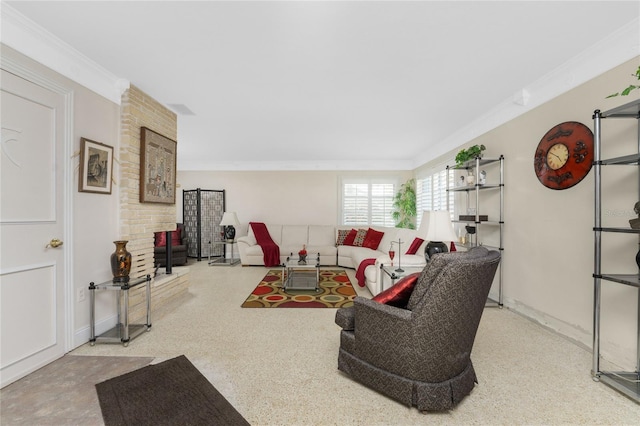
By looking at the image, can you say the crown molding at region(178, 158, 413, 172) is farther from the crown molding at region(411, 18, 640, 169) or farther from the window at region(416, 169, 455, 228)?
the crown molding at region(411, 18, 640, 169)

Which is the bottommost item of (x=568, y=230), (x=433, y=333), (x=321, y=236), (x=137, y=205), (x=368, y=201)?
(x=433, y=333)

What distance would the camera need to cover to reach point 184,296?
4340 millimetres

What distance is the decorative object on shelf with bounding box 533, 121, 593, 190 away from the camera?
8.81 ft

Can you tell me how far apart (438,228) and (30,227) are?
3567mm

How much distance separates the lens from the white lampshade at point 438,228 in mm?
3010

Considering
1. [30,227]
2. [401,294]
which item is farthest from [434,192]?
[30,227]

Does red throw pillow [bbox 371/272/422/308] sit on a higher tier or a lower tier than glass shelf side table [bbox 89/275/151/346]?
higher

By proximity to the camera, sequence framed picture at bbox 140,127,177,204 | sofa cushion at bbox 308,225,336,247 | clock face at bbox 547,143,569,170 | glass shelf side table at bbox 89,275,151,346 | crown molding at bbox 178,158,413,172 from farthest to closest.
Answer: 1. crown molding at bbox 178,158,413,172
2. sofa cushion at bbox 308,225,336,247
3. framed picture at bbox 140,127,177,204
4. clock face at bbox 547,143,569,170
5. glass shelf side table at bbox 89,275,151,346

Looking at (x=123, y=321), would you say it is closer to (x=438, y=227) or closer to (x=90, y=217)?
(x=90, y=217)

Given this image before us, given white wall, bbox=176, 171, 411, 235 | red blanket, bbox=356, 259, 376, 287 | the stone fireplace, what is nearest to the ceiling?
the stone fireplace

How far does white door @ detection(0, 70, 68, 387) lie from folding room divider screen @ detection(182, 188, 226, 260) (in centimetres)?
495

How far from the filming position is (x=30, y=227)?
2322 mm

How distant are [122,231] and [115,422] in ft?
6.75

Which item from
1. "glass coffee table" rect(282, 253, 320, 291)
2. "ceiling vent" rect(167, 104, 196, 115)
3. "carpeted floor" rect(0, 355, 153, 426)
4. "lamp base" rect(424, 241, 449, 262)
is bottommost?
"carpeted floor" rect(0, 355, 153, 426)
